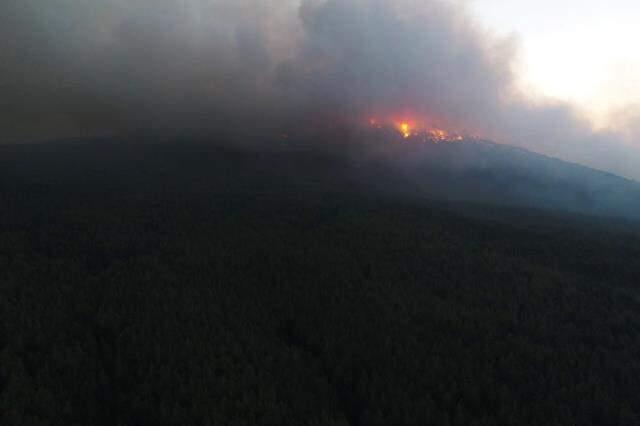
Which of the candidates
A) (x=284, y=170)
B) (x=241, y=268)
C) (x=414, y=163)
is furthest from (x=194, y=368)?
(x=414, y=163)

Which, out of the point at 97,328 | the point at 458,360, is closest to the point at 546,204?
the point at 458,360

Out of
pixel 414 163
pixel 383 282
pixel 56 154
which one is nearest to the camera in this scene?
pixel 383 282

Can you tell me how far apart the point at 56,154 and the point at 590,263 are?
111946 mm

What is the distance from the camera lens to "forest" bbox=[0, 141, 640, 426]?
1759 cm

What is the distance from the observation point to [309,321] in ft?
82.7

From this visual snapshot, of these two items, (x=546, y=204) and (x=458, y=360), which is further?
(x=546, y=204)

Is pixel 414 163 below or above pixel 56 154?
above

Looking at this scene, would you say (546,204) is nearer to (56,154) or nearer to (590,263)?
(590,263)

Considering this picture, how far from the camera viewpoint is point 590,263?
42375mm

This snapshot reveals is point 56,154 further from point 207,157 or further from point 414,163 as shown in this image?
point 414,163

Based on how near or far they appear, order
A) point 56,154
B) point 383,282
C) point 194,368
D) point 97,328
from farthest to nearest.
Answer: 1. point 56,154
2. point 383,282
3. point 97,328
4. point 194,368

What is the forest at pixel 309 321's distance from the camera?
17594mm

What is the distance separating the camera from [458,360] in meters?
21.5

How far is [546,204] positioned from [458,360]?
96.6 meters
